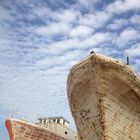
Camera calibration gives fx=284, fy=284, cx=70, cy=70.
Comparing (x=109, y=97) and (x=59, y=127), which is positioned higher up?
(x=59, y=127)

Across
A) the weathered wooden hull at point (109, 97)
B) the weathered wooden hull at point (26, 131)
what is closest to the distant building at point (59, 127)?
the weathered wooden hull at point (26, 131)

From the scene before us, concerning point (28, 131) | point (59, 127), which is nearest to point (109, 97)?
point (28, 131)

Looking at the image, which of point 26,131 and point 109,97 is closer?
point 109,97

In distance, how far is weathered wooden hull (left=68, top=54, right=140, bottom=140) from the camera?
390 inches

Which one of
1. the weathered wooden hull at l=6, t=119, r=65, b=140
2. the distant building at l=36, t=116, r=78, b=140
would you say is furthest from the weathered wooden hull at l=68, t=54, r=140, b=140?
the distant building at l=36, t=116, r=78, b=140

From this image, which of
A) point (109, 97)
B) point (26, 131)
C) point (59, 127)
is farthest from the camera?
point (59, 127)

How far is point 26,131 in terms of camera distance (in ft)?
56.8

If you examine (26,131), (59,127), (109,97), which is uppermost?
(59,127)

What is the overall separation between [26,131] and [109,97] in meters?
8.73

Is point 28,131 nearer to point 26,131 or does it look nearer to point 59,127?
point 26,131

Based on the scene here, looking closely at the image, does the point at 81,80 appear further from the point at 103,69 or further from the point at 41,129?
the point at 41,129

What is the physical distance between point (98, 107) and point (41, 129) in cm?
835

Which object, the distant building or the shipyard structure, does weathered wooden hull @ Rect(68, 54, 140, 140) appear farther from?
the distant building

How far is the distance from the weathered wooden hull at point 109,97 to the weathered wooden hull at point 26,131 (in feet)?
23.9
